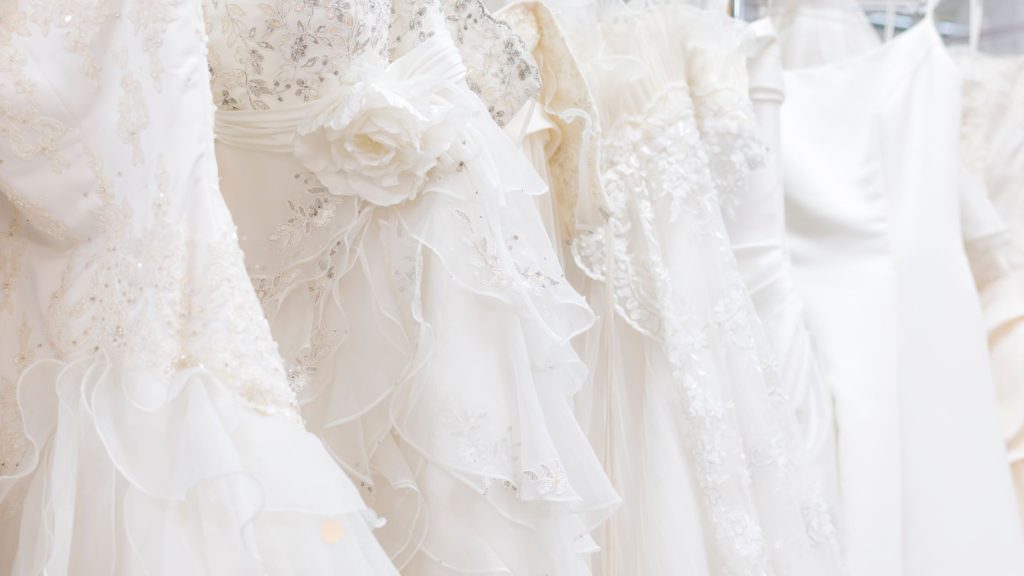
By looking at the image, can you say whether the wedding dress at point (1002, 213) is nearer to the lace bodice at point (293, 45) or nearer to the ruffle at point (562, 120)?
the ruffle at point (562, 120)

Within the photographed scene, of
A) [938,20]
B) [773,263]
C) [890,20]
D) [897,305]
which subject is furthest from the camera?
[938,20]

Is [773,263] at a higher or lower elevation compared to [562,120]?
lower

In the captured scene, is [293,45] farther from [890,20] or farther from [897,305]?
[890,20]

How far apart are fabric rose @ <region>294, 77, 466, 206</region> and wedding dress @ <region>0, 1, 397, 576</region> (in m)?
0.12

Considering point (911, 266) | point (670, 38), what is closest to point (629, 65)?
point (670, 38)

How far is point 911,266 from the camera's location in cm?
131

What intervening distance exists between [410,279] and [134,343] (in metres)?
0.22

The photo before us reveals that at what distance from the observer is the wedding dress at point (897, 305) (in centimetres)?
121

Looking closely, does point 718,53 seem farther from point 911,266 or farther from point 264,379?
point 264,379

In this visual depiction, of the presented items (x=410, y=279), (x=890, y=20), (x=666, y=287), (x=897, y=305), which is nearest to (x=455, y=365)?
(x=410, y=279)

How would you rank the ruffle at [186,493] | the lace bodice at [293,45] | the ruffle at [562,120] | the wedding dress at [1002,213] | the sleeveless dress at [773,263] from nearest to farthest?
the ruffle at [186,493]
the lace bodice at [293,45]
the ruffle at [562,120]
the sleeveless dress at [773,263]
the wedding dress at [1002,213]

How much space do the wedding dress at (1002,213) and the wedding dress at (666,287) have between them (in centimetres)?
54

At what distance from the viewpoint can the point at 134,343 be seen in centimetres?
52

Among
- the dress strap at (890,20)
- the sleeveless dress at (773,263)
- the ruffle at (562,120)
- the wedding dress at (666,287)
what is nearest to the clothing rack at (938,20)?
the dress strap at (890,20)
